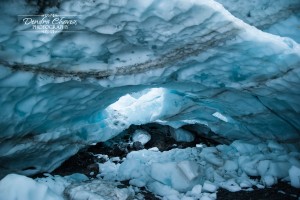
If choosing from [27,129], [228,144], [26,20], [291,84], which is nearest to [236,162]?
[228,144]

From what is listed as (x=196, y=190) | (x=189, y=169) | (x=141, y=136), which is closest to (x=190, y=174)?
(x=189, y=169)

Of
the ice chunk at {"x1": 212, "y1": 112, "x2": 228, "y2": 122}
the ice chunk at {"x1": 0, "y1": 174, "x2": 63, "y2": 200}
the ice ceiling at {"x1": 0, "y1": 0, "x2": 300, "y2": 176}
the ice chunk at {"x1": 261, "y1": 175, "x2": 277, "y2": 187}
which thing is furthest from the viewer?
the ice chunk at {"x1": 212, "y1": 112, "x2": 228, "y2": 122}

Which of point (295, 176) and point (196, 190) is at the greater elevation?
point (295, 176)

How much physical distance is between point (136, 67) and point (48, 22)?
38.4 inches

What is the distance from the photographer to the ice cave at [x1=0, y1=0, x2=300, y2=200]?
215 centimetres

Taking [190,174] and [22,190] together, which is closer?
[22,190]

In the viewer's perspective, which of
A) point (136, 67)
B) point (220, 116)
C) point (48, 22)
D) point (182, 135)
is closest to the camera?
point (48, 22)

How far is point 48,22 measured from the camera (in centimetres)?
213

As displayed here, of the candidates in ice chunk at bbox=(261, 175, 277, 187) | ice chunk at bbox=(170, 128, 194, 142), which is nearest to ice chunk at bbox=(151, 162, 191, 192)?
ice chunk at bbox=(261, 175, 277, 187)

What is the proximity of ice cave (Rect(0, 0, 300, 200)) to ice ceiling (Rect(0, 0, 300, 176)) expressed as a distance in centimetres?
1

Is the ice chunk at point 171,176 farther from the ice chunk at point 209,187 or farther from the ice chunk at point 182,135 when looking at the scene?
the ice chunk at point 182,135

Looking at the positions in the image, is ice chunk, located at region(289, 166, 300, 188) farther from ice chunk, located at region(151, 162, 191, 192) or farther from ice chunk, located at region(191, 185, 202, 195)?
ice chunk, located at region(151, 162, 191, 192)

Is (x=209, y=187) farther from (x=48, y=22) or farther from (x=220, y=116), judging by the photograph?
(x=48, y=22)

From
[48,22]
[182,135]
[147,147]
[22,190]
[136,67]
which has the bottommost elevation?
[147,147]
